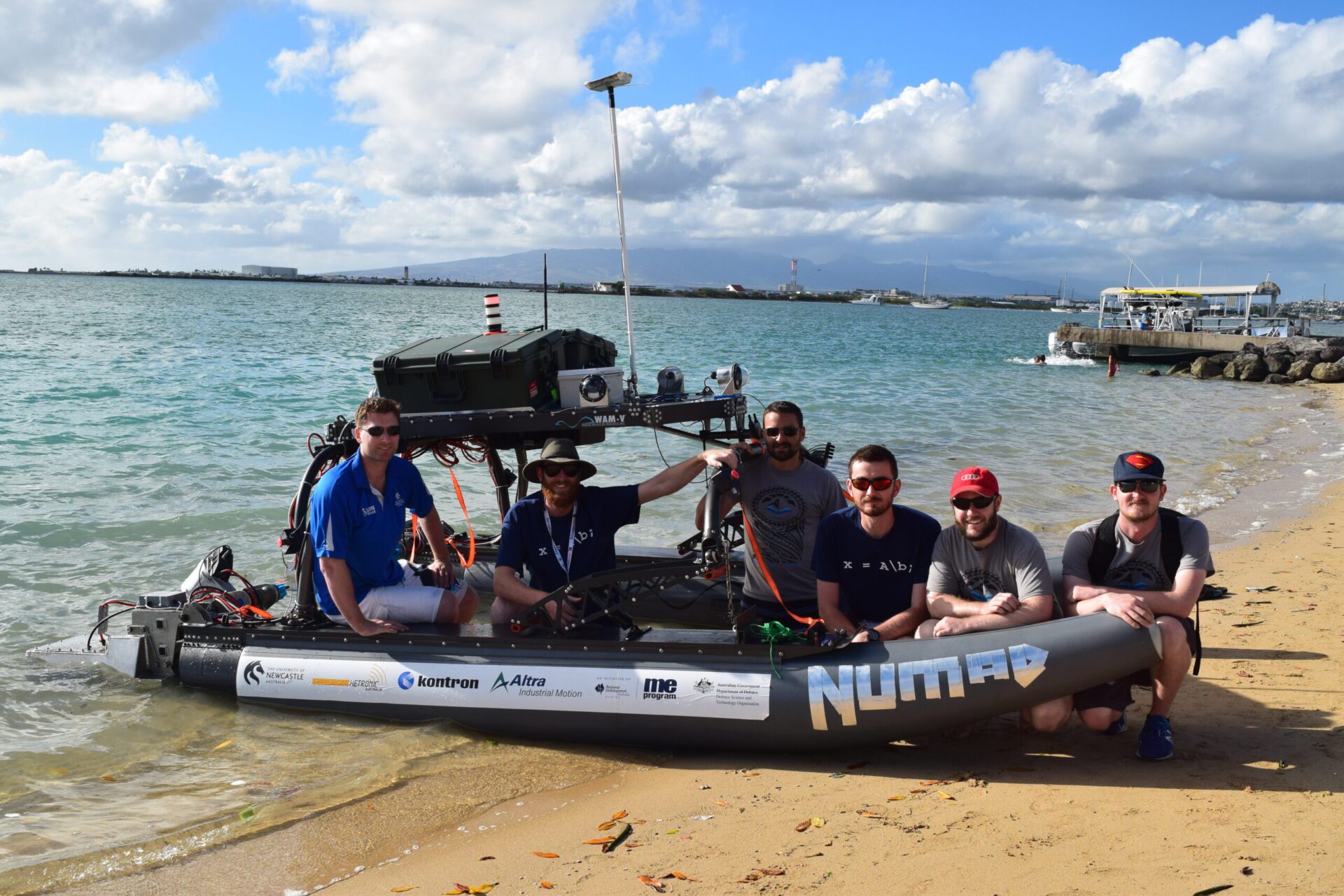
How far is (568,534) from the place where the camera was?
5.93 metres

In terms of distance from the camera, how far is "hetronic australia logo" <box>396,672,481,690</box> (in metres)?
5.84

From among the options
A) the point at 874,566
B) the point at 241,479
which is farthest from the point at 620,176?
the point at 241,479

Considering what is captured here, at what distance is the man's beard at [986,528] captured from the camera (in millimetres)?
5164

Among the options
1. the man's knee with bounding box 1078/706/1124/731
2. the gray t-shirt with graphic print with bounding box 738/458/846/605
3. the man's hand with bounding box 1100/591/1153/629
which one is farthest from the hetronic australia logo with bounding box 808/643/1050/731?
the gray t-shirt with graphic print with bounding box 738/458/846/605

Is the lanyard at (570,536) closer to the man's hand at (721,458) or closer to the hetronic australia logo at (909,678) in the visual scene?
the man's hand at (721,458)

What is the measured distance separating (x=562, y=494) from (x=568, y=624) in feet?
2.38

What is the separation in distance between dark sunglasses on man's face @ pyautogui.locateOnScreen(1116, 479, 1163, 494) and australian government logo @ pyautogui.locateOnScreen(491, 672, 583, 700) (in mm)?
2958

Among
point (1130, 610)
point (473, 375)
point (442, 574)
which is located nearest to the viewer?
point (1130, 610)

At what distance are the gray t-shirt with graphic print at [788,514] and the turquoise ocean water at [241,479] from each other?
6.60 ft

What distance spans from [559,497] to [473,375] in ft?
3.55

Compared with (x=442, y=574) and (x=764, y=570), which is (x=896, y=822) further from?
(x=442, y=574)

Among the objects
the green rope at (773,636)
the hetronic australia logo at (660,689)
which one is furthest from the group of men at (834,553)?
the hetronic australia logo at (660,689)

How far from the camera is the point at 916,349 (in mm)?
56656

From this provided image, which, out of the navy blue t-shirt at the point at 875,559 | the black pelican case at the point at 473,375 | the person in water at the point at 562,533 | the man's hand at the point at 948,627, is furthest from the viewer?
the black pelican case at the point at 473,375
